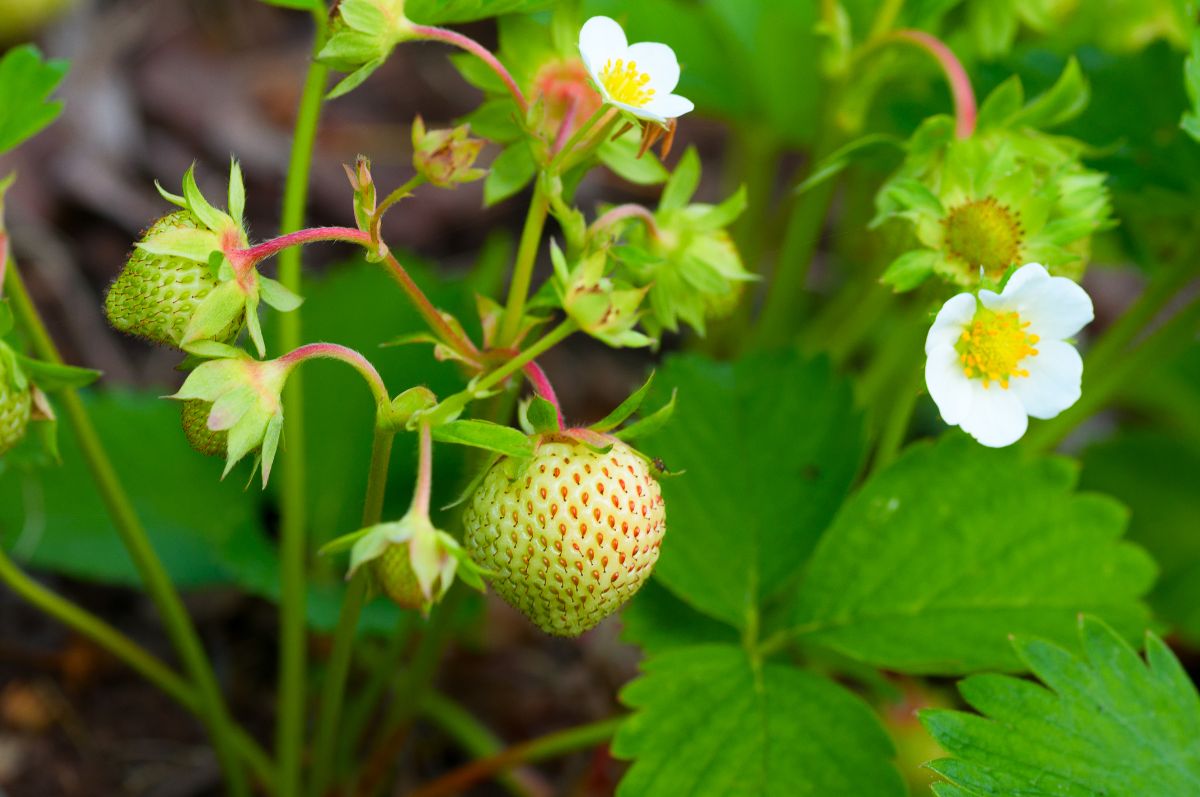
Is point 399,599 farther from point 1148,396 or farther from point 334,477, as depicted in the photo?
point 1148,396

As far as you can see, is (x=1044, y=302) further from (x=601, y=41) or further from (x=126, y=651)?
(x=126, y=651)

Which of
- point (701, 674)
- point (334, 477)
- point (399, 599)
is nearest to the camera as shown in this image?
point (399, 599)

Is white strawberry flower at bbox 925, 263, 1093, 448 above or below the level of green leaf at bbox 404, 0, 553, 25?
below

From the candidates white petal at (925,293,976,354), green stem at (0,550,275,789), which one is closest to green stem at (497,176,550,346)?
white petal at (925,293,976,354)

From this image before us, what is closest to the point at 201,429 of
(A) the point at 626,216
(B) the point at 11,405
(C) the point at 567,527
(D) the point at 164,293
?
(D) the point at 164,293

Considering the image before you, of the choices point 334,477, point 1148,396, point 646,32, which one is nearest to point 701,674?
point 334,477

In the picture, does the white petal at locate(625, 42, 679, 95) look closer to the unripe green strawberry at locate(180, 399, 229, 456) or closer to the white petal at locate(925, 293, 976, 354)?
the white petal at locate(925, 293, 976, 354)
